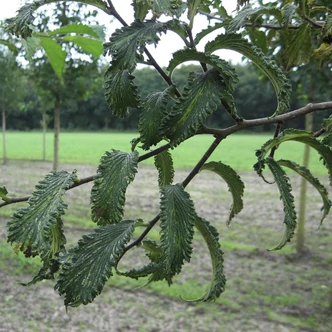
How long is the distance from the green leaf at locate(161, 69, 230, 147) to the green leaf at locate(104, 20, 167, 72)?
0.20ft

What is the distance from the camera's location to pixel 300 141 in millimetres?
537

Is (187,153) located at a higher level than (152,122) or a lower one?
lower

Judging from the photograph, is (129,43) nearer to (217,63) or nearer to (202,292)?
(217,63)

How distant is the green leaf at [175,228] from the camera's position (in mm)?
409

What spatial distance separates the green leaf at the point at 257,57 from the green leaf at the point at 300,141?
30mm

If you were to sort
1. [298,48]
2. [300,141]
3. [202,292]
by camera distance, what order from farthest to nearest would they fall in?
[202,292] < [298,48] < [300,141]

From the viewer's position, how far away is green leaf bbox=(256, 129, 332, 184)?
0.48 m

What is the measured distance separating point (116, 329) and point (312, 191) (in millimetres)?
5782

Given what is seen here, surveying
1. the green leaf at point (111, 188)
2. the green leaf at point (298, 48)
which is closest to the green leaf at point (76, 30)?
the green leaf at point (111, 188)

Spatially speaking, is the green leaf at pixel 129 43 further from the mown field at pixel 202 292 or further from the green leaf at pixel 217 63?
the mown field at pixel 202 292

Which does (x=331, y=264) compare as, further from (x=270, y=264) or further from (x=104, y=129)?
(x=104, y=129)

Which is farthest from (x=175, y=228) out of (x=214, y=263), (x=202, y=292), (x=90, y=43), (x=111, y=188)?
(x=202, y=292)

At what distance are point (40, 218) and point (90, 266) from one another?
0.07 meters

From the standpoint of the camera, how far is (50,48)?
0.63 m
